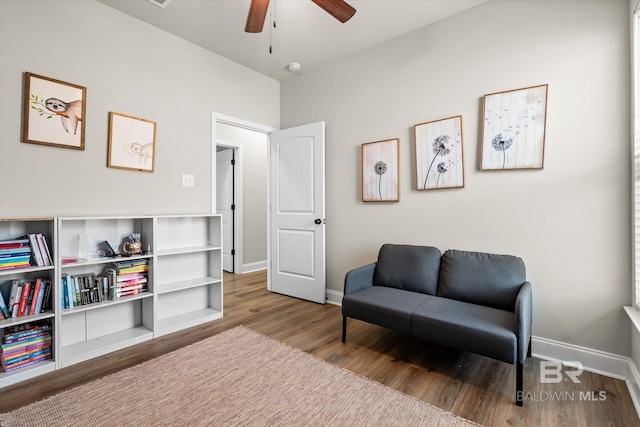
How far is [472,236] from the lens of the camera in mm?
2564

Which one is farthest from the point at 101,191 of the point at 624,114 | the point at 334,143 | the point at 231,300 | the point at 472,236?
the point at 624,114

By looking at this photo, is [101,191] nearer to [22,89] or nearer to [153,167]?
[153,167]

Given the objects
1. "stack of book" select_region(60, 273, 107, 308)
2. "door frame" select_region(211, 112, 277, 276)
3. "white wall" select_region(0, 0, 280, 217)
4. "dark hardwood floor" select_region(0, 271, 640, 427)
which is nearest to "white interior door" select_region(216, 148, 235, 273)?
"door frame" select_region(211, 112, 277, 276)

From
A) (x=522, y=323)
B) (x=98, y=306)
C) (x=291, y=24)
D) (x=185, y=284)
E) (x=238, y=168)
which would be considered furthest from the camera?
(x=238, y=168)

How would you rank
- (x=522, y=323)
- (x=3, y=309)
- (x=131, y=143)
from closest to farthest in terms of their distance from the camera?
(x=522, y=323), (x=3, y=309), (x=131, y=143)

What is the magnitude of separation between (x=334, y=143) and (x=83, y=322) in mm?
3003

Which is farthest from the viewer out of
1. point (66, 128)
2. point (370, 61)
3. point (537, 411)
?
point (370, 61)

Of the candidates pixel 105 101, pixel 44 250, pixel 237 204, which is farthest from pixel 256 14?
pixel 237 204

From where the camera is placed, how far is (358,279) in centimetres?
266

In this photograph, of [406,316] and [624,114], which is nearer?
[624,114]

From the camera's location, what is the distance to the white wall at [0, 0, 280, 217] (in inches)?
83.0

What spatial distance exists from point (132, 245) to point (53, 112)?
1.18 m

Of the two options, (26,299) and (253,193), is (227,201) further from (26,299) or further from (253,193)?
(26,299)

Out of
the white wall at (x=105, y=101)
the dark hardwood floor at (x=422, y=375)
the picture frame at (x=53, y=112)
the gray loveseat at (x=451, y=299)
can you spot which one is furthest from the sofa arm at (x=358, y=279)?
the picture frame at (x=53, y=112)
